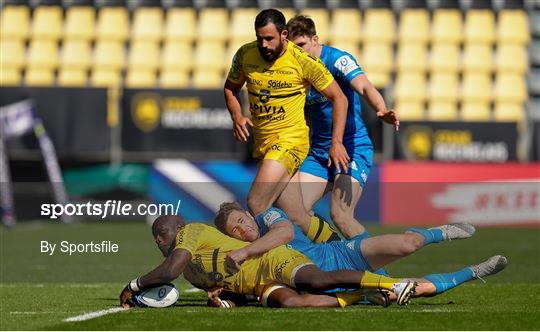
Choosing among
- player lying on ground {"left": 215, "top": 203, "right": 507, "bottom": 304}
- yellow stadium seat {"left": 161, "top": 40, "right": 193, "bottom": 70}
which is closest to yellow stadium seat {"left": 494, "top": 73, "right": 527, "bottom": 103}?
yellow stadium seat {"left": 161, "top": 40, "right": 193, "bottom": 70}

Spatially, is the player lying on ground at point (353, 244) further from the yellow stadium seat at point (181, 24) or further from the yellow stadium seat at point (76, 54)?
the yellow stadium seat at point (76, 54)

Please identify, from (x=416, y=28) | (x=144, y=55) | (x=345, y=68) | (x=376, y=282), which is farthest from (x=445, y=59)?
(x=376, y=282)

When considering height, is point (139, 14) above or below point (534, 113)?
above

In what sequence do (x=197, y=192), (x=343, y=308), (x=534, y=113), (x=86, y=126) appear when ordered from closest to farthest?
(x=343, y=308)
(x=197, y=192)
(x=86, y=126)
(x=534, y=113)

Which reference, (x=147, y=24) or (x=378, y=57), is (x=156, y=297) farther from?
(x=147, y=24)

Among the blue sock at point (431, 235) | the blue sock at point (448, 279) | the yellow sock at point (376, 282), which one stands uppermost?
the blue sock at point (431, 235)

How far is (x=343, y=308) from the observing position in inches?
308

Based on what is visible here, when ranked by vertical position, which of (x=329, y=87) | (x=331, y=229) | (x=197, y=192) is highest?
(x=329, y=87)

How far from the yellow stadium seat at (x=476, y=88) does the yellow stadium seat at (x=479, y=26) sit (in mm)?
708

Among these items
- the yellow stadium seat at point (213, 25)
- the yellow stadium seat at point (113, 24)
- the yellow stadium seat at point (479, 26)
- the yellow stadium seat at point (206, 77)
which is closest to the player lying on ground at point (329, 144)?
the yellow stadium seat at point (206, 77)

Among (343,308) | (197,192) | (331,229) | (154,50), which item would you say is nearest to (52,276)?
(331,229)

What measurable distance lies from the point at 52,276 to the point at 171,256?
3614mm

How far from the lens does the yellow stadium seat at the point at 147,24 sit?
23.9m

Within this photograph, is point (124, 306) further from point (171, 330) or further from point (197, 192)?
point (197, 192)
